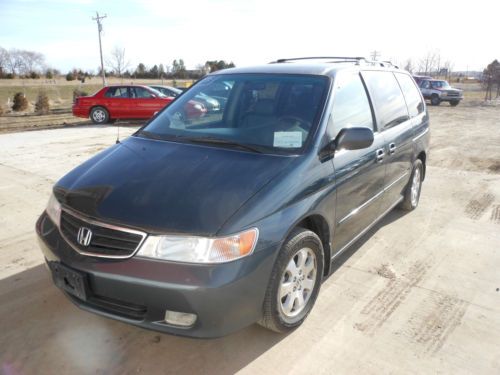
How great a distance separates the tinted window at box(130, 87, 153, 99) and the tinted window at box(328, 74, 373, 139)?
12.0 m

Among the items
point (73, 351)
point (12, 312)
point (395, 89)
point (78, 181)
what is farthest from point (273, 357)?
point (395, 89)

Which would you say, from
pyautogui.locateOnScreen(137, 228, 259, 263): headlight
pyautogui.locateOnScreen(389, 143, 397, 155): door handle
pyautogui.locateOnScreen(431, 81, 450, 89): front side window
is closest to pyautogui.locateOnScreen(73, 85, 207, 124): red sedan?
pyautogui.locateOnScreen(389, 143, 397, 155): door handle

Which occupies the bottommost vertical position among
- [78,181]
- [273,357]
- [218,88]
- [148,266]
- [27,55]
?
[273,357]

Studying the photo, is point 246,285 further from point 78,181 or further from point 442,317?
point 442,317

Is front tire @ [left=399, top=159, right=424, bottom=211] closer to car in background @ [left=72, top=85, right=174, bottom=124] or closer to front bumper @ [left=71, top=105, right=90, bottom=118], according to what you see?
car in background @ [left=72, top=85, right=174, bottom=124]

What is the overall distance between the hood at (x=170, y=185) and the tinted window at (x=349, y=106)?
67 centimetres

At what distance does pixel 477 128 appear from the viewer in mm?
13828

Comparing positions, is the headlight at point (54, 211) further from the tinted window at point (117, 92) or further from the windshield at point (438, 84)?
the windshield at point (438, 84)

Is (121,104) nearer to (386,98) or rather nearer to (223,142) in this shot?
(386,98)

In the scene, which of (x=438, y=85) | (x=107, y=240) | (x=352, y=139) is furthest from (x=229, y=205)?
(x=438, y=85)

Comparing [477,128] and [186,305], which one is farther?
[477,128]

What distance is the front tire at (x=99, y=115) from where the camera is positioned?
47.3ft

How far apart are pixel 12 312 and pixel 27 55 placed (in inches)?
4037

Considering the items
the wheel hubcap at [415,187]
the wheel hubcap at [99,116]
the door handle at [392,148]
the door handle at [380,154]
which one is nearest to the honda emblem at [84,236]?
the door handle at [380,154]
